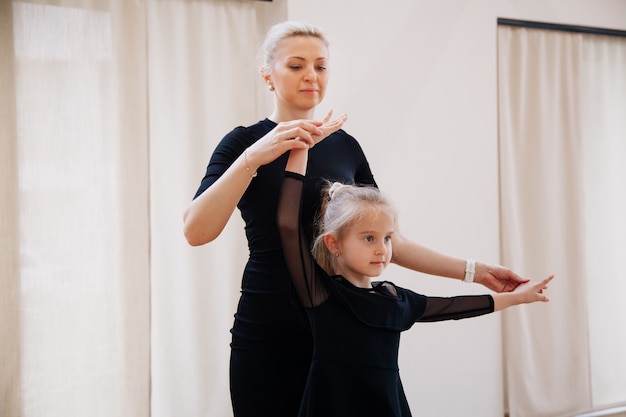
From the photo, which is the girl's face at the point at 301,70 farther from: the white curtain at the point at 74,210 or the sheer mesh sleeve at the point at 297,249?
the white curtain at the point at 74,210

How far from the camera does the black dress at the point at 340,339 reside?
137cm

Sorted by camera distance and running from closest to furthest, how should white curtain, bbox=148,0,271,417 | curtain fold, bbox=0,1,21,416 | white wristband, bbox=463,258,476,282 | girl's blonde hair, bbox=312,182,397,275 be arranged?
girl's blonde hair, bbox=312,182,397,275 < white wristband, bbox=463,258,476,282 < curtain fold, bbox=0,1,21,416 < white curtain, bbox=148,0,271,417

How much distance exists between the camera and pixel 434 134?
320 cm

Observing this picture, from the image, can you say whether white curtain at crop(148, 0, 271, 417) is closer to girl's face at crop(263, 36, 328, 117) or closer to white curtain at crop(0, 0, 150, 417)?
white curtain at crop(0, 0, 150, 417)

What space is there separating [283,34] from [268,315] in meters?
0.72

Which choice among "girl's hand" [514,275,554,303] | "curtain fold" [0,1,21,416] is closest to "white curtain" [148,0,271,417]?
"curtain fold" [0,1,21,416]

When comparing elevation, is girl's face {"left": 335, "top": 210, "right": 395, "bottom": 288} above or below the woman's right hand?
below

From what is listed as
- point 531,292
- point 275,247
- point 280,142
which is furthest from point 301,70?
point 531,292

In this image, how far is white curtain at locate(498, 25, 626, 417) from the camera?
3547 mm

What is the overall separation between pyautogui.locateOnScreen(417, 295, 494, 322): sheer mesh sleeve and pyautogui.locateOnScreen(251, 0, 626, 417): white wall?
1.42 meters

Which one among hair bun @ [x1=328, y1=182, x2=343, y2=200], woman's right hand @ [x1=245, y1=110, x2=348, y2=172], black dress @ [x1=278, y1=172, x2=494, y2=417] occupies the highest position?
woman's right hand @ [x1=245, y1=110, x2=348, y2=172]

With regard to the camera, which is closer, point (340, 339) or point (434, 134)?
point (340, 339)

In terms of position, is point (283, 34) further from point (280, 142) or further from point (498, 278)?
point (498, 278)

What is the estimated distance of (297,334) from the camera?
58.6 inches
